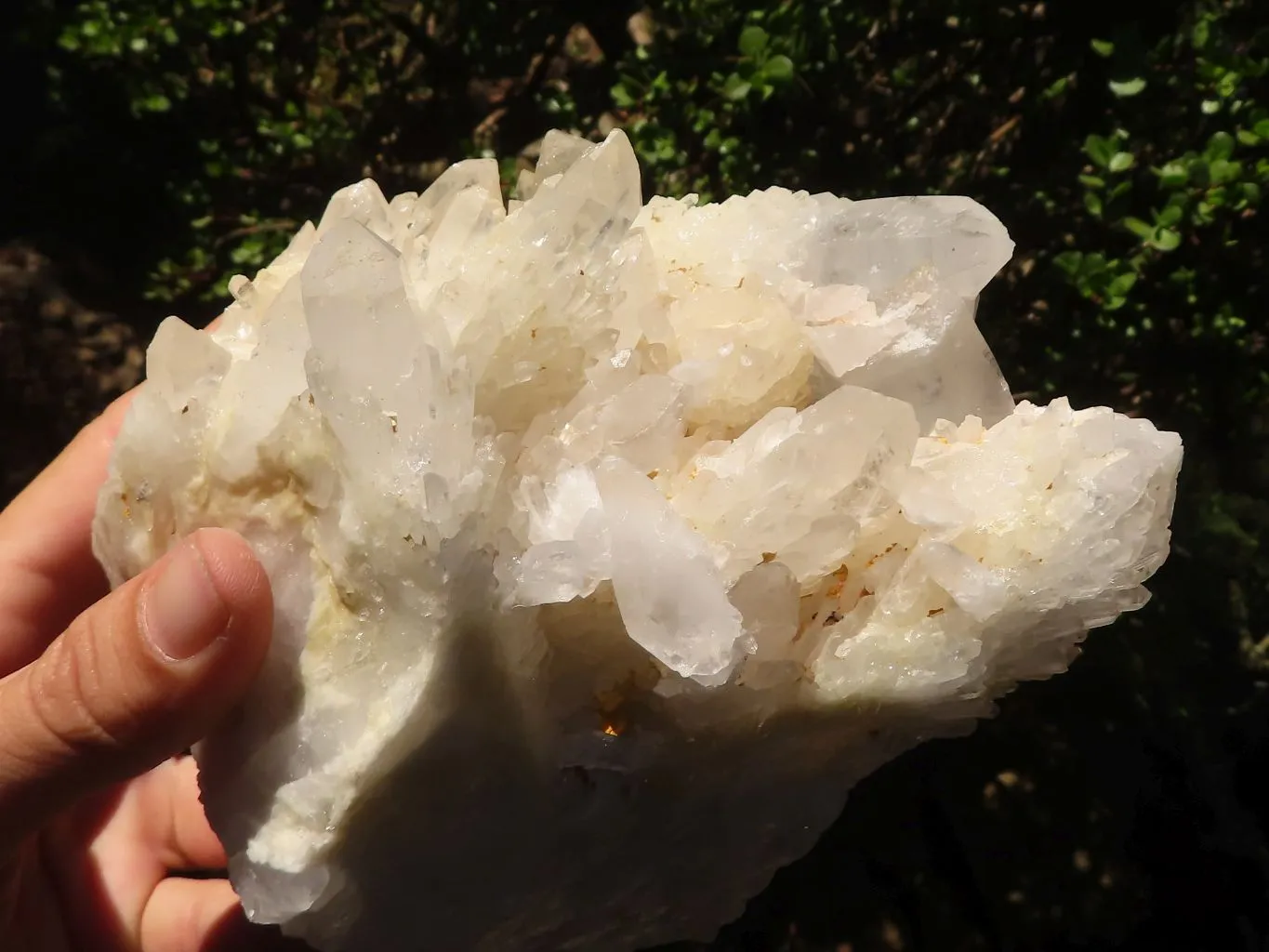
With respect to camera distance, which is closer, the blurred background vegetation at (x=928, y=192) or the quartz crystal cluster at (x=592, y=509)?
the quartz crystal cluster at (x=592, y=509)

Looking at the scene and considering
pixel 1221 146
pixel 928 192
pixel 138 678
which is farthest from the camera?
pixel 928 192

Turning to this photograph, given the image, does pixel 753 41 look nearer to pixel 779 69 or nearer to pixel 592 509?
pixel 779 69

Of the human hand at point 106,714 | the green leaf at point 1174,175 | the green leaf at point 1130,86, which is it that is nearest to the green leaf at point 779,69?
the green leaf at point 1130,86

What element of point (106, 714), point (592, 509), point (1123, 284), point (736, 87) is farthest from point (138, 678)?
point (1123, 284)

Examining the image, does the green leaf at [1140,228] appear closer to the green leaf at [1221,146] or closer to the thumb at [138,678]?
the green leaf at [1221,146]

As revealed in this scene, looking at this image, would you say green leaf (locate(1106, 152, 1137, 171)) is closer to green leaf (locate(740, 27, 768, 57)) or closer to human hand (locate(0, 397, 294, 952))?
green leaf (locate(740, 27, 768, 57))

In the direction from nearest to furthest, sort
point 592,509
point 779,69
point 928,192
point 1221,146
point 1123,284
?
point 592,509
point 1221,146
point 1123,284
point 779,69
point 928,192
